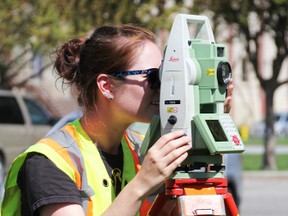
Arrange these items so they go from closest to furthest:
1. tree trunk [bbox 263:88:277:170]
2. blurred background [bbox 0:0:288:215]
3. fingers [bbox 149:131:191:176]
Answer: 1. fingers [bbox 149:131:191:176]
2. blurred background [bbox 0:0:288:215]
3. tree trunk [bbox 263:88:277:170]

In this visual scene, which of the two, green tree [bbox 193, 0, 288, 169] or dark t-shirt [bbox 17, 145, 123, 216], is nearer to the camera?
dark t-shirt [bbox 17, 145, 123, 216]

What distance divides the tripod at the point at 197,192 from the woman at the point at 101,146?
0.37ft

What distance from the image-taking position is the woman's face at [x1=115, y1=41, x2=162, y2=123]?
9.95ft

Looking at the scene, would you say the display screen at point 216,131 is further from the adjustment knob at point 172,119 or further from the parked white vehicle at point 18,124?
the parked white vehicle at point 18,124

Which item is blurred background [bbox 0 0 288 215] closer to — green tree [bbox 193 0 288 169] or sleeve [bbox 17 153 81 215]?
green tree [bbox 193 0 288 169]

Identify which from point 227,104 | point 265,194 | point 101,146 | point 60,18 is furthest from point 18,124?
point 227,104

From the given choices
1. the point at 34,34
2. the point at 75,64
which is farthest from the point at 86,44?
the point at 34,34

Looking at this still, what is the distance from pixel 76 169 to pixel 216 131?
1.48ft

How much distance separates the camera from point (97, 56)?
3.08 meters

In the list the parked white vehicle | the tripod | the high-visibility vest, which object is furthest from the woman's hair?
the parked white vehicle

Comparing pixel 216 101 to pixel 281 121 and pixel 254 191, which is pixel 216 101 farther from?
pixel 281 121

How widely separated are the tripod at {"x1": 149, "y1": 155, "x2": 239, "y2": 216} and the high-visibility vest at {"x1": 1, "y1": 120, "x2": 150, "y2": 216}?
0.70 feet

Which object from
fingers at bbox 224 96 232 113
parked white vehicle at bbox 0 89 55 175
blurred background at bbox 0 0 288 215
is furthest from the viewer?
blurred background at bbox 0 0 288 215

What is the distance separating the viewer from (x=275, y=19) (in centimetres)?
2114
